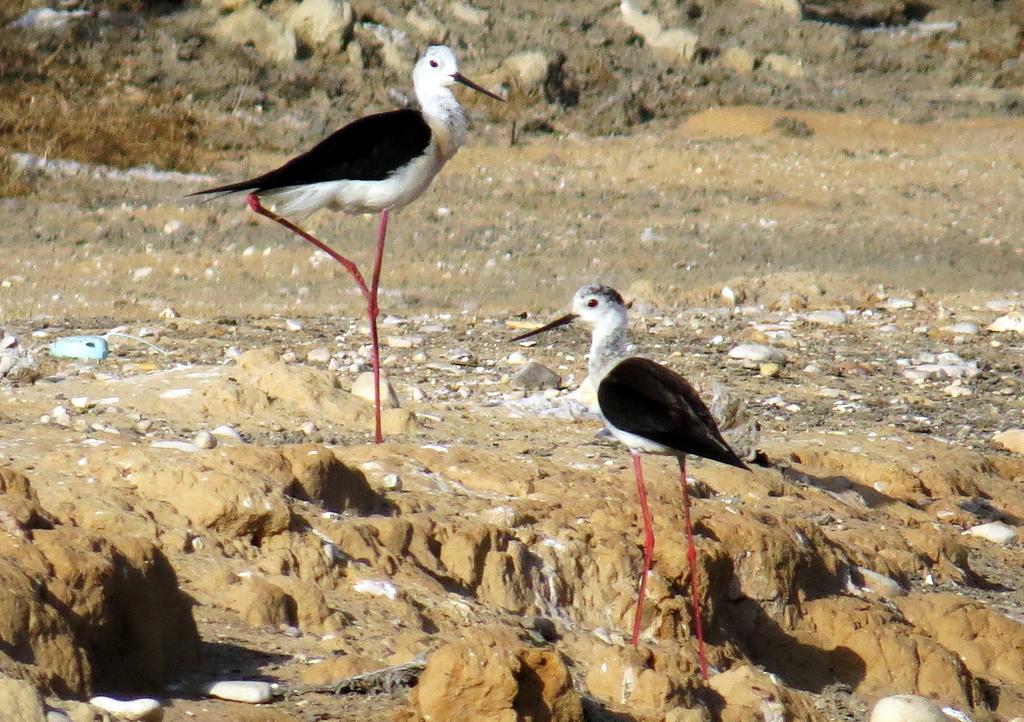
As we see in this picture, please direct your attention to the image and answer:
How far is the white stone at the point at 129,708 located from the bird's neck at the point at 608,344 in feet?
7.53

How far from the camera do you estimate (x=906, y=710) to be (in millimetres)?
3902

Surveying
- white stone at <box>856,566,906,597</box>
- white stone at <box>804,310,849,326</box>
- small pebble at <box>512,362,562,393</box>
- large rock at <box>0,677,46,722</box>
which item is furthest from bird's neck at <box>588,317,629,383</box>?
white stone at <box>804,310,849,326</box>

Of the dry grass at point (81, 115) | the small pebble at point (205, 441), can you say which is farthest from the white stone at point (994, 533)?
the dry grass at point (81, 115)

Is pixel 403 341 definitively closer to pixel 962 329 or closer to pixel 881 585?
pixel 881 585

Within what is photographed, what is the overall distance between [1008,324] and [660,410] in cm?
536

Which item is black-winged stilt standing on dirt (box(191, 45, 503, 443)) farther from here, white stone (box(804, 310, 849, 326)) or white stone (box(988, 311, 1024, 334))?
white stone (box(988, 311, 1024, 334))

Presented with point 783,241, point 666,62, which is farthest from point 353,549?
point 666,62

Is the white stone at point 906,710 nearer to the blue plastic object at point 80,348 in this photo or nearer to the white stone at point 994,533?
the white stone at point 994,533

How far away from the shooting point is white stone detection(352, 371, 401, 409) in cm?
586

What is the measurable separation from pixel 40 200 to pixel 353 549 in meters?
7.94

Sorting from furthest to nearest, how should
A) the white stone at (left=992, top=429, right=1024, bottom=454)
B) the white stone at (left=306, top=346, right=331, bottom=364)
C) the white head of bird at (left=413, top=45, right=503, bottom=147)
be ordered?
1. the white stone at (left=306, top=346, right=331, bottom=364)
2. the white stone at (left=992, top=429, right=1024, bottom=454)
3. the white head of bird at (left=413, top=45, right=503, bottom=147)

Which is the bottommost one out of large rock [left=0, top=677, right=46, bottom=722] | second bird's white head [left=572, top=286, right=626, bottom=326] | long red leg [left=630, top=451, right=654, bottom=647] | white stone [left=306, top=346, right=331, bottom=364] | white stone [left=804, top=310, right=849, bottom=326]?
white stone [left=804, top=310, right=849, bottom=326]

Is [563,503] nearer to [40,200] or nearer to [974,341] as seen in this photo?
[974,341]

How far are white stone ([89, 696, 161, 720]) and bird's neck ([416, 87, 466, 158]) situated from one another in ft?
13.1
